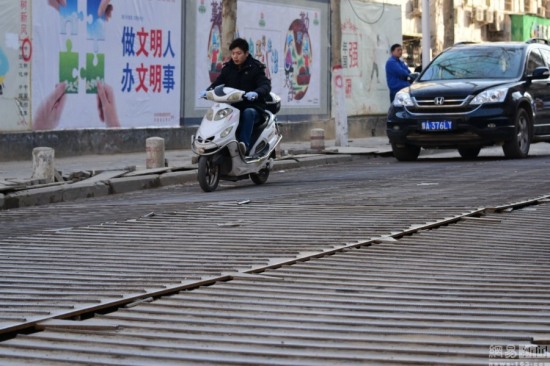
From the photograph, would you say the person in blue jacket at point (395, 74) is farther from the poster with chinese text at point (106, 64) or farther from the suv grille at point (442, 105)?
the suv grille at point (442, 105)

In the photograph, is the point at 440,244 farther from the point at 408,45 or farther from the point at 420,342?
the point at 408,45

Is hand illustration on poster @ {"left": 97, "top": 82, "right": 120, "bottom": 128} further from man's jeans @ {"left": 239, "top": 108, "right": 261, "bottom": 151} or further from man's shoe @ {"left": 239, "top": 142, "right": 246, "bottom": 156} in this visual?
man's shoe @ {"left": 239, "top": 142, "right": 246, "bottom": 156}

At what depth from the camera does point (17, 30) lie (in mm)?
18984

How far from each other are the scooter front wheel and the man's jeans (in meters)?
0.54

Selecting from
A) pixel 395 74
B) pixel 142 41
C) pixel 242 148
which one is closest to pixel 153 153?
pixel 242 148

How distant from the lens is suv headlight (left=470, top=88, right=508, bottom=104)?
62.4 feet

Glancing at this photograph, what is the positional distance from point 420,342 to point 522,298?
1.28 meters

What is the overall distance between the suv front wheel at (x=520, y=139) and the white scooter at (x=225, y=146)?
5055 mm

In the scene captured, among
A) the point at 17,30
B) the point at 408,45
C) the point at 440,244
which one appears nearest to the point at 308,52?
the point at 17,30

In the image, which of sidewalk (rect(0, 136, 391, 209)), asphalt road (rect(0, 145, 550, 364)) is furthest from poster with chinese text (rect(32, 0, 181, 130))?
asphalt road (rect(0, 145, 550, 364))

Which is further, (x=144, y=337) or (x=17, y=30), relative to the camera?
(x=17, y=30)

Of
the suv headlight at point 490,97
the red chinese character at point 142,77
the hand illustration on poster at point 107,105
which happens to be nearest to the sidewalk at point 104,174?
the hand illustration on poster at point 107,105

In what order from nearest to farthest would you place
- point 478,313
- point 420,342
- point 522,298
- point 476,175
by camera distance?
point 420,342 → point 478,313 → point 522,298 → point 476,175

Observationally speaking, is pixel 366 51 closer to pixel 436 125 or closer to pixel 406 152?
pixel 406 152
